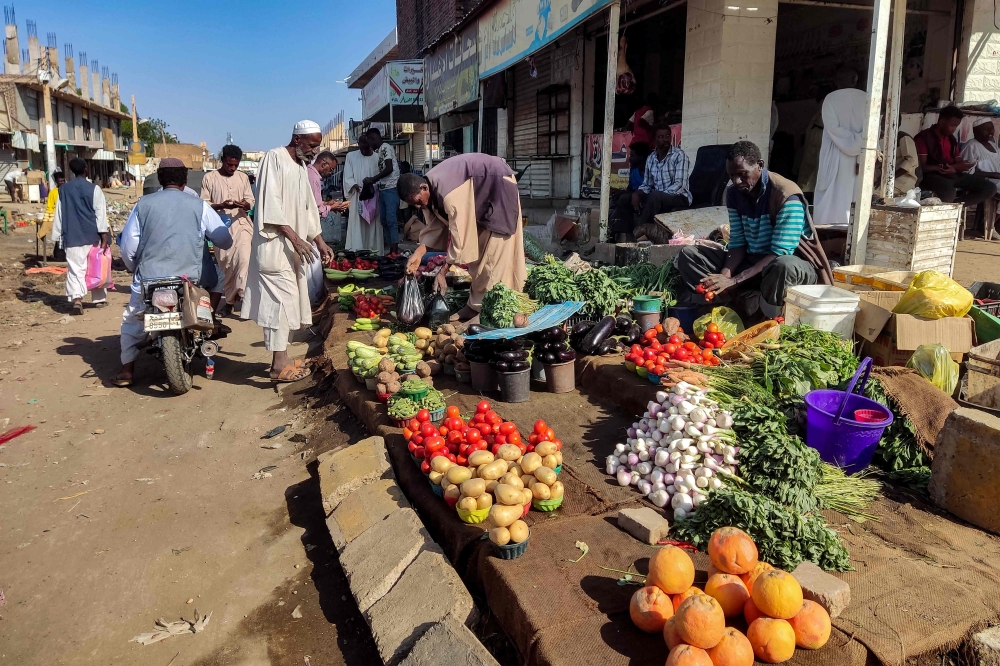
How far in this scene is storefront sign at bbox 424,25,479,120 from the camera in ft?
48.4

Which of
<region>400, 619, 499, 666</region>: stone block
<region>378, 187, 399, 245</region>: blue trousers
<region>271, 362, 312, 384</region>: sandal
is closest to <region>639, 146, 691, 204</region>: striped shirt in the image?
<region>378, 187, 399, 245</region>: blue trousers

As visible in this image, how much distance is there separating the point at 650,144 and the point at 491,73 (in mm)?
4508

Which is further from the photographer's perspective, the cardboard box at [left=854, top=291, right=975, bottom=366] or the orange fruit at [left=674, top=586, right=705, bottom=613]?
the cardboard box at [left=854, top=291, right=975, bottom=366]

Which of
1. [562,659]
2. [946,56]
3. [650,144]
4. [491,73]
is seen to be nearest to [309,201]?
[562,659]

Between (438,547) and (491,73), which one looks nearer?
(438,547)

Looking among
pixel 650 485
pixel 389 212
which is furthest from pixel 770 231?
pixel 389 212

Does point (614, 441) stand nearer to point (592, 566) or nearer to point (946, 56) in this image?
point (592, 566)

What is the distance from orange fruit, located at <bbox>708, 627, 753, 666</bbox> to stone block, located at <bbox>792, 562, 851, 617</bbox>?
1.39 feet

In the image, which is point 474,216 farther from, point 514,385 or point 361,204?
point 361,204

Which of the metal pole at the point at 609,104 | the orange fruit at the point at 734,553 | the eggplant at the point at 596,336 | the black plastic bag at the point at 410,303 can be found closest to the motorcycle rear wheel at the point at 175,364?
the black plastic bag at the point at 410,303

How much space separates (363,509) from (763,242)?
401 cm

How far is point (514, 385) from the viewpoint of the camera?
489 cm

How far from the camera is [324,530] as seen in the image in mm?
3959

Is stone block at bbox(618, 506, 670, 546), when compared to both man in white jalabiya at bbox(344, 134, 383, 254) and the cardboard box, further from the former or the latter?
man in white jalabiya at bbox(344, 134, 383, 254)
